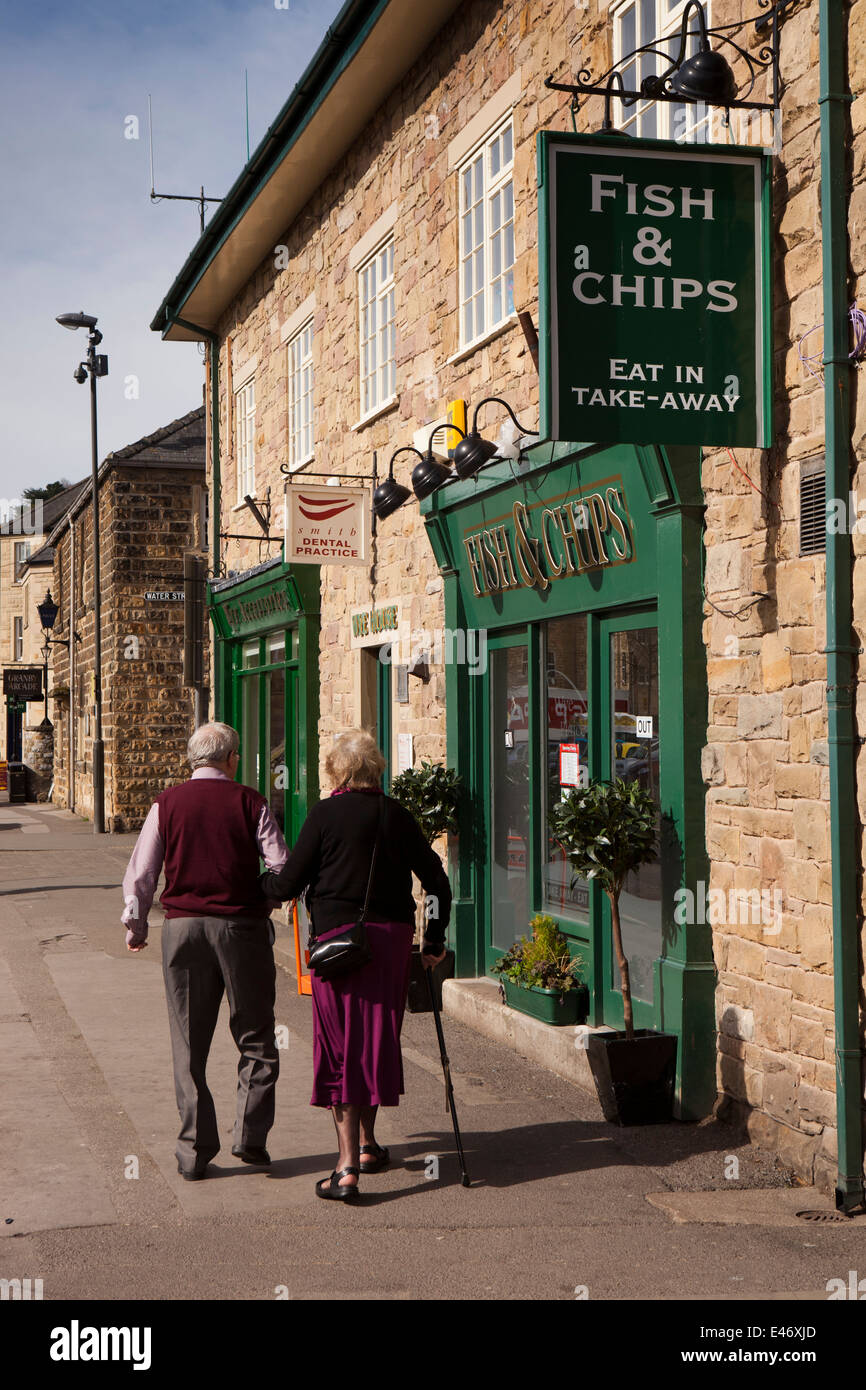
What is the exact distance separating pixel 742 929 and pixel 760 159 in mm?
3401

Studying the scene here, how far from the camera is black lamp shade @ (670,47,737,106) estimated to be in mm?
6316

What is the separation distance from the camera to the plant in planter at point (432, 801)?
9938 mm

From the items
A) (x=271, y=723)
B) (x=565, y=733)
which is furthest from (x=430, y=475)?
(x=271, y=723)

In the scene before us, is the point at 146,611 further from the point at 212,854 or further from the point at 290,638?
the point at 212,854

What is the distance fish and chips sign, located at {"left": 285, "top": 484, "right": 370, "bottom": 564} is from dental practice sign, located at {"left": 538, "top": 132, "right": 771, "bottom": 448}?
18.2ft

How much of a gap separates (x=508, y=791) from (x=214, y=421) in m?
9.86

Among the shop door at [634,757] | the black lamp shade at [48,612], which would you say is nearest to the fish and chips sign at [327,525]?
the shop door at [634,757]

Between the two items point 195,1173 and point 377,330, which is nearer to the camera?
point 195,1173

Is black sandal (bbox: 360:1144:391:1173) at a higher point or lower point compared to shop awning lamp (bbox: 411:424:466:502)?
lower

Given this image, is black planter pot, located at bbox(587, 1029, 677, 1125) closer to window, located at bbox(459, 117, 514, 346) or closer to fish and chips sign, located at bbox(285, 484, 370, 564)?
window, located at bbox(459, 117, 514, 346)

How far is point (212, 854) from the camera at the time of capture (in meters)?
6.02

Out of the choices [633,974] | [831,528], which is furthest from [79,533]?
[831,528]

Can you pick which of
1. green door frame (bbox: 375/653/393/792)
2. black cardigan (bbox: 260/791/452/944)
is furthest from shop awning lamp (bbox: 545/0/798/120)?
green door frame (bbox: 375/653/393/792)

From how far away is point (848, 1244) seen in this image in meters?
5.15
